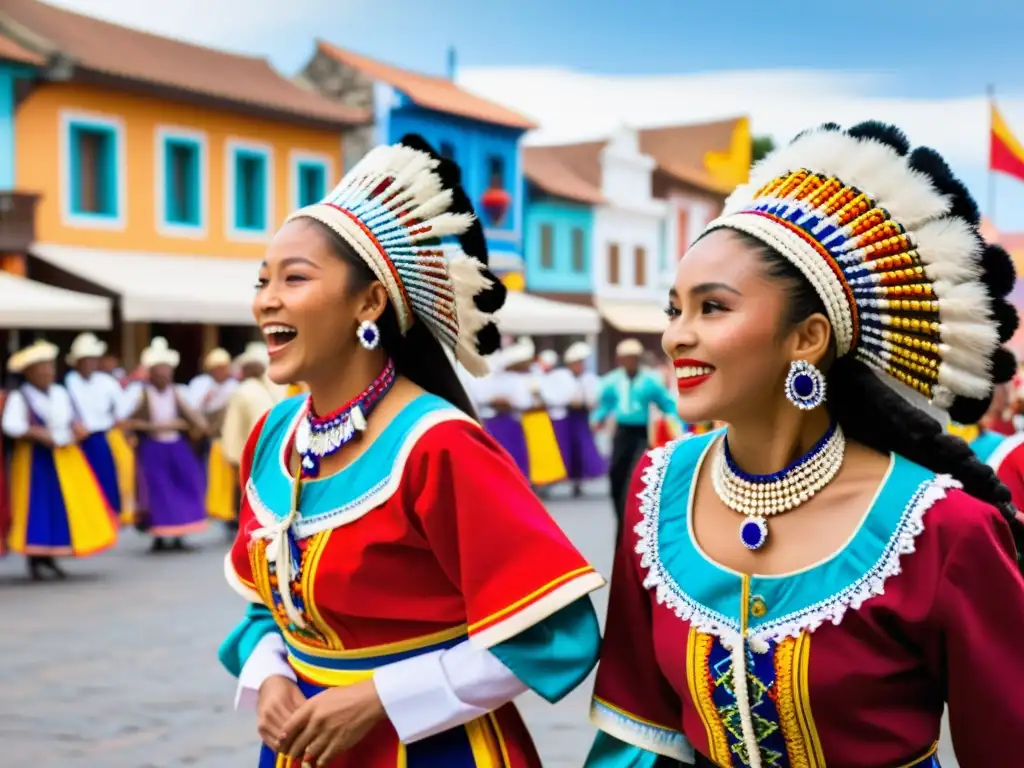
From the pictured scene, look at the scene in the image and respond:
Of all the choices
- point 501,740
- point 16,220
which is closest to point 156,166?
point 16,220

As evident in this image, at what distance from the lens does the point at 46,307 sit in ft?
55.1

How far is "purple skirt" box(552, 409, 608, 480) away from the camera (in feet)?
56.4

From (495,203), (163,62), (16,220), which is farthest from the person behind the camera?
(495,203)

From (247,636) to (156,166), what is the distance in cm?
1893

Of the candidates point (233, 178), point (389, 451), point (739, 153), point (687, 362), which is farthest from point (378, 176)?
point (233, 178)

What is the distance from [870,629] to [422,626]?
0.86 metres

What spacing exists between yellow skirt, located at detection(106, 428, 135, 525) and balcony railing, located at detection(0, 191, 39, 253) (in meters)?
4.89

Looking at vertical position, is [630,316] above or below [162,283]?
below

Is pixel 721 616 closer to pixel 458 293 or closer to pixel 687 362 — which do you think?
pixel 687 362

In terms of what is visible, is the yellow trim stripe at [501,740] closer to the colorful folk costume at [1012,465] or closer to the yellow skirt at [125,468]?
the colorful folk costume at [1012,465]

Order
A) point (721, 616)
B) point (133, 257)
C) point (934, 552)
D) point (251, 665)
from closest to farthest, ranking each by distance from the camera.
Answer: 1. point (934, 552)
2. point (721, 616)
3. point (251, 665)
4. point (133, 257)

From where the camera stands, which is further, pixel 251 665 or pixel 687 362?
pixel 251 665

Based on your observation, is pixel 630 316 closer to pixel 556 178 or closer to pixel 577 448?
pixel 556 178

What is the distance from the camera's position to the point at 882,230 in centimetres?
218
